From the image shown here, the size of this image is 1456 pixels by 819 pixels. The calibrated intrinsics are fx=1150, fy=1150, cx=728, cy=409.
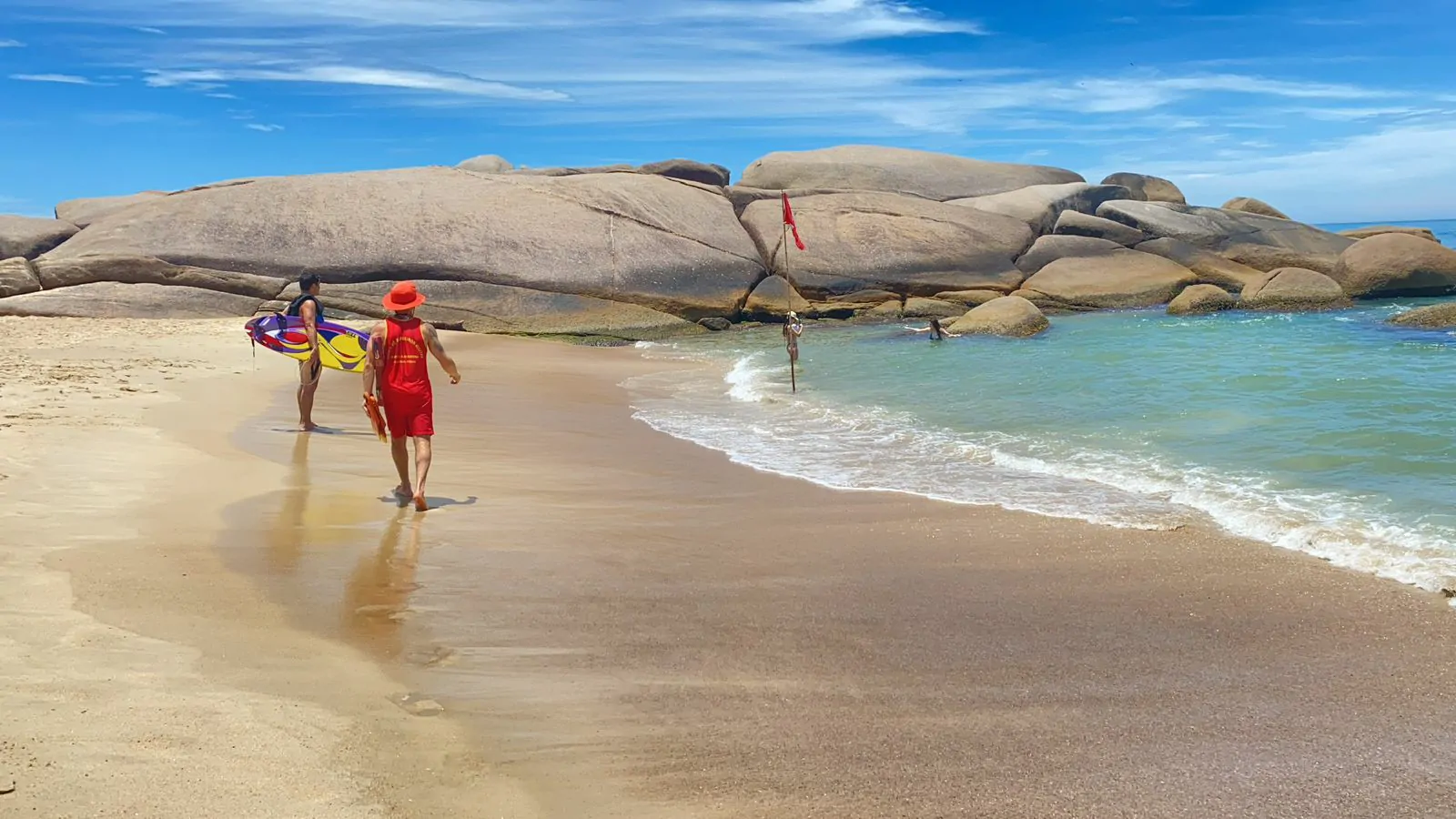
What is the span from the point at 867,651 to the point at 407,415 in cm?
353

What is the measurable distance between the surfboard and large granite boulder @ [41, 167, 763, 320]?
10105 mm

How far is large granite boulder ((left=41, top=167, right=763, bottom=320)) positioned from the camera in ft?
70.8

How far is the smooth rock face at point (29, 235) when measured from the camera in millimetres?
21312

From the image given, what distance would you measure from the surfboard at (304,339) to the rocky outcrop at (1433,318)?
16.3 meters

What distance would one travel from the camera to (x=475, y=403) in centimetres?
1202

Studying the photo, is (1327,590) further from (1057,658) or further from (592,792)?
(592,792)

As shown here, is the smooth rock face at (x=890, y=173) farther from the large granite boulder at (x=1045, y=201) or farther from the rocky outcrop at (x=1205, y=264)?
the rocky outcrop at (x=1205, y=264)

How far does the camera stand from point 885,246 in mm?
25516

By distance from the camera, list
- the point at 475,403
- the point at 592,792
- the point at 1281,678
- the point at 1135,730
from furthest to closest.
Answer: the point at 475,403, the point at 1281,678, the point at 1135,730, the point at 592,792

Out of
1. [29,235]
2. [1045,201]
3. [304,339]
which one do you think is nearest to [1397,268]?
[1045,201]

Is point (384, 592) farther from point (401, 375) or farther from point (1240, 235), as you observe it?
point (1240, 235)

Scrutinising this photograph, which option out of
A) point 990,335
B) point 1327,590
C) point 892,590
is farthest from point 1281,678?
point 990,335

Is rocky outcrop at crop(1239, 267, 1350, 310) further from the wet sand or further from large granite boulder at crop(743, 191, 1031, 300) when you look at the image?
the wet sand

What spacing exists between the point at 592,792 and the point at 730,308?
20893 mm
